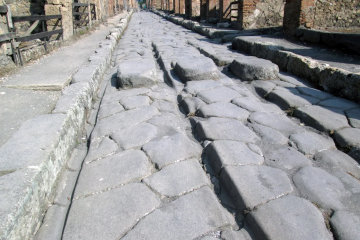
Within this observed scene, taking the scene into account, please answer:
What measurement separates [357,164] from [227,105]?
1181 millimetres

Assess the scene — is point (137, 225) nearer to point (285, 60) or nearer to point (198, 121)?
point (198, 121)

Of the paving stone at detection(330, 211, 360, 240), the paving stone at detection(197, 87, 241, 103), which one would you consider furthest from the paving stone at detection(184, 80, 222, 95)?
the paving stone at detection(330, 211, 360, 240)

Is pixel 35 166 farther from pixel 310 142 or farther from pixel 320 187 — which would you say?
pixel 310 142

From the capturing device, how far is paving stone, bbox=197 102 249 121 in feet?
7.82

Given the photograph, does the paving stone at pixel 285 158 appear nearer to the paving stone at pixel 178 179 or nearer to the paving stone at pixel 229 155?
the paving stone at pixel 229 155

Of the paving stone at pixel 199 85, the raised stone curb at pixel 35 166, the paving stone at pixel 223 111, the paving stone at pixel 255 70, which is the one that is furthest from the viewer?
the paving stone at pixel 255 70

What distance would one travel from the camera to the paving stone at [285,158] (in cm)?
169

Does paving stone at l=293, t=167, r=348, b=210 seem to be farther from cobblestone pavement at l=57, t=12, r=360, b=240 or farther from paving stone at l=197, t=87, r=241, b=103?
paving stone at l=197, t=87, r=241, b=103

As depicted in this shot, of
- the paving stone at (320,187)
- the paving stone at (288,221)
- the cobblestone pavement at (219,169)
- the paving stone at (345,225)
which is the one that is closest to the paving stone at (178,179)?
the cobblestone pavement at (219,169)

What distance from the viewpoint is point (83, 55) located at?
4938mm

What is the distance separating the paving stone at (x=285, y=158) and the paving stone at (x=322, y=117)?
492 millimetres

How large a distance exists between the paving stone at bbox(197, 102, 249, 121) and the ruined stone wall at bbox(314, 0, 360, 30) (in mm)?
4433

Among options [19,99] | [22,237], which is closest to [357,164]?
[22,237]

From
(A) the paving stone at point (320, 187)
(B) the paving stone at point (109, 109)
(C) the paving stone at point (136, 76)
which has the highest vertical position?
(C) the paving stone at point (136, 76)
